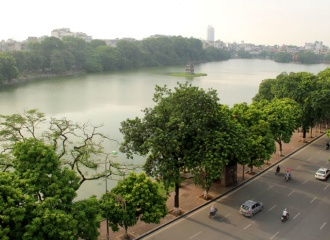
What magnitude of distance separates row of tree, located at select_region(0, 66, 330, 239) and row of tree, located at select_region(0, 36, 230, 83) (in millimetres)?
60696

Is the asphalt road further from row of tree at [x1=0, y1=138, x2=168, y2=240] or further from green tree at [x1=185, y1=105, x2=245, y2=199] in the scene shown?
row of tree at [x1=0, y1=138, x2=168, y2=240]

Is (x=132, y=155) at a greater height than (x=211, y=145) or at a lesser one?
lesser

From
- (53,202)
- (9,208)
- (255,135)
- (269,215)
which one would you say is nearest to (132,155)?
(255,135)

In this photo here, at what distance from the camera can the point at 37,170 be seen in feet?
46.9

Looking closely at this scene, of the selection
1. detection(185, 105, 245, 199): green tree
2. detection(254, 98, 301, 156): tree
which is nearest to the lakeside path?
detection(185, 105, 245, 199): green tree

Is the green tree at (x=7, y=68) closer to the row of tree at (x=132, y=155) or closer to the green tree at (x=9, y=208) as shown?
the row of tree at (x=132, y=155)

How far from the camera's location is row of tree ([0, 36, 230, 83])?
8781cm

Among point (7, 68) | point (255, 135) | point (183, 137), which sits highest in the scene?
point (7, 68)

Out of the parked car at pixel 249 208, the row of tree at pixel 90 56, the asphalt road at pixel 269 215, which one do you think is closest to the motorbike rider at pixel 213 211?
the asphalt road at pixel 269 215

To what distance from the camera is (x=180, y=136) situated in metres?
20.9

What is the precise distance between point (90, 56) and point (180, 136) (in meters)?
93.0

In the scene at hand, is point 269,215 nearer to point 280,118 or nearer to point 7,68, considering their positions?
point 280,118

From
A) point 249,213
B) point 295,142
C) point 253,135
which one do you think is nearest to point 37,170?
point 249,213

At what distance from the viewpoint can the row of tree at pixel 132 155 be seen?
13172mm
